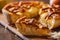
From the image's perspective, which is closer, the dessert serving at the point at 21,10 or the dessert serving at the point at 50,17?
the dessert serving at the point at 50,17

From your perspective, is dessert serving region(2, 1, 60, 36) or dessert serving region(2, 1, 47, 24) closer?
dessert serving region(2, 1, 60, 36)

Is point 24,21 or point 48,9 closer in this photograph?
point 24,21

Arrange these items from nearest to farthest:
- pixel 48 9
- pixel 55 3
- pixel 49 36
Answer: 1. pixel 49 36
2. pixel 48 9
3. pixel 55 3

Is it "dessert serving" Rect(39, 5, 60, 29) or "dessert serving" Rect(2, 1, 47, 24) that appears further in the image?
"dessert serving" Rect(2, 1, 47, 24)

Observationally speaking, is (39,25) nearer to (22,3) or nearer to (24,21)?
(24,21)

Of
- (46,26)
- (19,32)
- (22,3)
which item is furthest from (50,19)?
(22,3)

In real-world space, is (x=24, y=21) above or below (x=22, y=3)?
below

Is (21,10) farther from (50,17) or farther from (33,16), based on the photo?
→ (50,17)

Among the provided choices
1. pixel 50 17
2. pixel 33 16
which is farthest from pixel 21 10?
pixel 50 17
